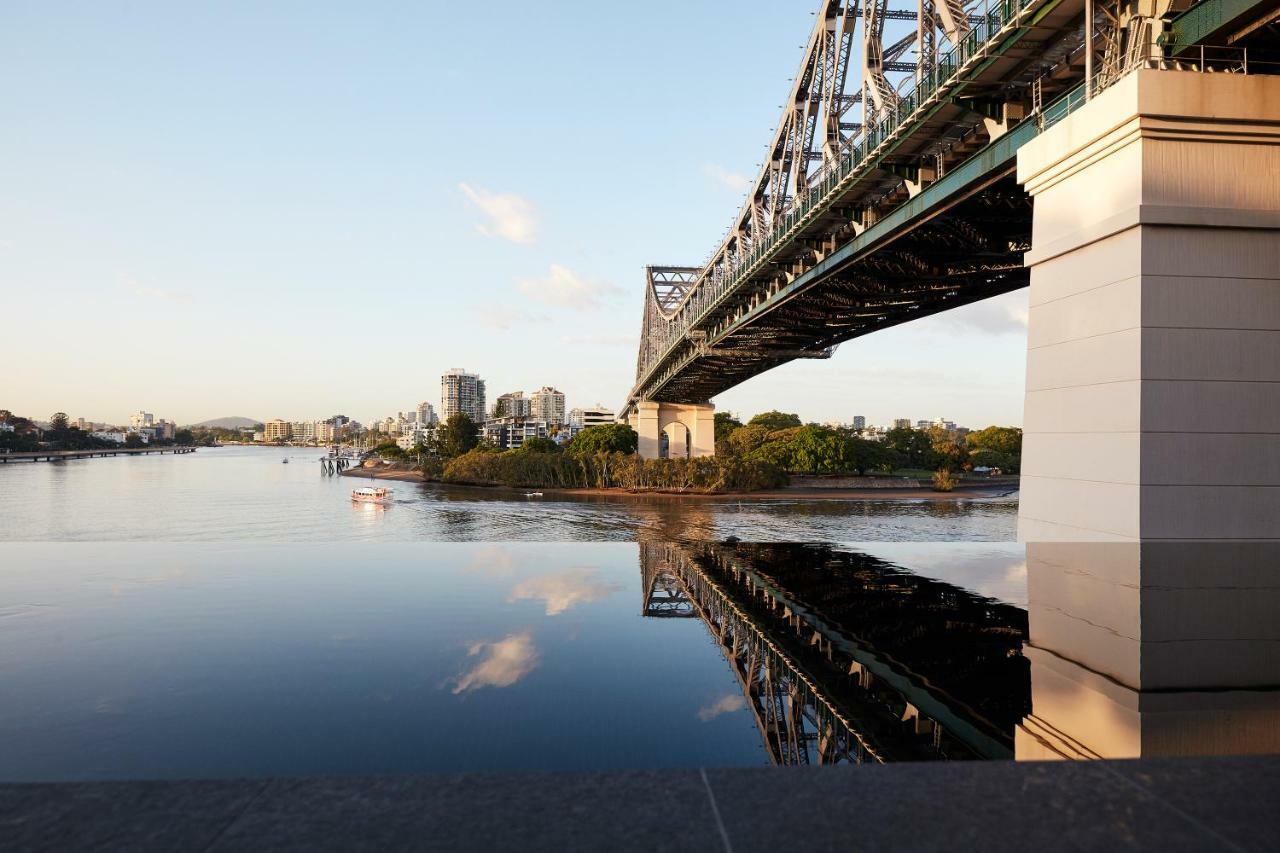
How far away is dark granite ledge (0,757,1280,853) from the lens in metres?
2.04

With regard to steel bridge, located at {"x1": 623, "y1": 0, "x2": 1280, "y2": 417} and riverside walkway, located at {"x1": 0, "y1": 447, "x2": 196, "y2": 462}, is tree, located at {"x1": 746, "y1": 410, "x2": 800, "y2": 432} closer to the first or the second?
steel bridge, located at {"x1": 623, "y1": 0, "x2": 1280, "y2": 417}

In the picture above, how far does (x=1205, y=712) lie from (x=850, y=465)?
6448 centimetres

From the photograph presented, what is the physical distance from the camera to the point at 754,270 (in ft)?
86.5

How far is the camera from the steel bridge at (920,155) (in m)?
10.6

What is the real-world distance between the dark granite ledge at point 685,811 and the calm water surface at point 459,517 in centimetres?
2188

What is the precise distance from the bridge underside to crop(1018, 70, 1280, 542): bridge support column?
14.5 ft

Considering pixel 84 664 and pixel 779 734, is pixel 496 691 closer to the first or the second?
pixel 779 734

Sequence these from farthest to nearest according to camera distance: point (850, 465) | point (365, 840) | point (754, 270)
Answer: point (850, 465) → point (754, 270) → point (365, 840)

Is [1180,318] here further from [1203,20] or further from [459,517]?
[459,517]

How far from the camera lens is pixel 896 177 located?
1809cm

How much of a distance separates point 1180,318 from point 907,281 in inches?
600

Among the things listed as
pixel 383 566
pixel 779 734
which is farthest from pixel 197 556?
pixel 779 734

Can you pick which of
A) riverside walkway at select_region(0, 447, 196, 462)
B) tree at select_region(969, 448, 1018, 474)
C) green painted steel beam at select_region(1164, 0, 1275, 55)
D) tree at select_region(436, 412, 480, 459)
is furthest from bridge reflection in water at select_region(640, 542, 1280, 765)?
riverside walkway at select_region(0, 447, 196, 462)

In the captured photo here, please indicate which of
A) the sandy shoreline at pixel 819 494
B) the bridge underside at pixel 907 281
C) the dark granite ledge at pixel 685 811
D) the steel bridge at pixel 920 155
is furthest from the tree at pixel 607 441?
the dark granite ledge at pixel 685 811
